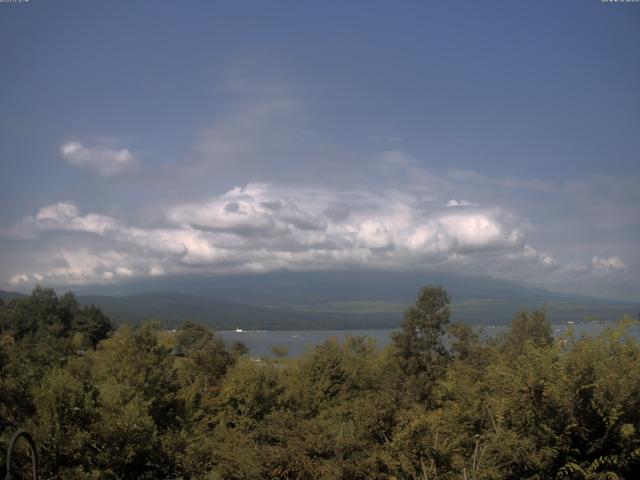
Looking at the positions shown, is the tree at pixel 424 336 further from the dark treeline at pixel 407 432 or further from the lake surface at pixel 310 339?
the dark treeline at pixel 407 432

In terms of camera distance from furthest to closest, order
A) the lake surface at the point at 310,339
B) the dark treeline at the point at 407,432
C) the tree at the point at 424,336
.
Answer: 1. the tree at the point at 424,336
2. the lake surface at the point at 310,339
3. the dark treeline at the point at 407,432

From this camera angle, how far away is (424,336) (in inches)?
1561

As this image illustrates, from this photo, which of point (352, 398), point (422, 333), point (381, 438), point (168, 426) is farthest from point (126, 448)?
point (422, 333)

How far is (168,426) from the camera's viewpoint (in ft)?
79.7

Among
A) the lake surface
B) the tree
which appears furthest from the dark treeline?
the tree

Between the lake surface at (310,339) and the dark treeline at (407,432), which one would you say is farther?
the lake surface at (310,339)

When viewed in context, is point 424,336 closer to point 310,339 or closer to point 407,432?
point 407,432

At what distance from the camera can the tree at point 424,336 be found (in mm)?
38531

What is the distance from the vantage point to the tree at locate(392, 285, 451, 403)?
38.5 metres

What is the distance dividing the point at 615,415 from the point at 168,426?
18024 mm

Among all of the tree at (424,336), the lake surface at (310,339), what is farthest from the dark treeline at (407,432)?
the tree at (424,336)

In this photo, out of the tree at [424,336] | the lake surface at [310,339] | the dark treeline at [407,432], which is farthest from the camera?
the tree at [424,336]

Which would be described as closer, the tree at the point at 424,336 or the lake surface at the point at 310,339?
the lake surface at the point at 310,339

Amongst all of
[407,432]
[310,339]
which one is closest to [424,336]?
[407,432]
